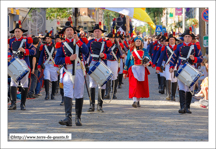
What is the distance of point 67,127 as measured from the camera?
848 cm

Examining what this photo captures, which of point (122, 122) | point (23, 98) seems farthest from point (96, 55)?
point (122, 122)

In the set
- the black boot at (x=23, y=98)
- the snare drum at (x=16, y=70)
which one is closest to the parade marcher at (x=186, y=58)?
the snare drum at (x=16, y=70)

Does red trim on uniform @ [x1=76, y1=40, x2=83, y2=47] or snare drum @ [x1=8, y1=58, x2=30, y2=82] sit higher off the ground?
red trim on uniform @ [x1=76, y1=40, x2=83, y2=47]

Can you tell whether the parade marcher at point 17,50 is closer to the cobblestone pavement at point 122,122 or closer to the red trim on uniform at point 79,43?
the cobblestone pavement at point 122,122

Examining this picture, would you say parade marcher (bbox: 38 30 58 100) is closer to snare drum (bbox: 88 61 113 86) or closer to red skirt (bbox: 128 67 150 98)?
red skirt (bbox: 128 67 150 98)

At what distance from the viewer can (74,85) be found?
8.57m

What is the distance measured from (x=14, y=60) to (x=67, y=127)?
9.41ft

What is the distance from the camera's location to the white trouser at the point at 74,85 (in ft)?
27.6

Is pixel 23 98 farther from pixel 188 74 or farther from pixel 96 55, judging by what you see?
pixel 188 74

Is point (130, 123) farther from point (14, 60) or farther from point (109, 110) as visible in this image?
point (14, 60)

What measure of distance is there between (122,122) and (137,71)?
287cm

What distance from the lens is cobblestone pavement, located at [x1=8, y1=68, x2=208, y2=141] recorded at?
25.2 feet

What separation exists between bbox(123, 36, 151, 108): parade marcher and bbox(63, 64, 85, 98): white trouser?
3.31 m

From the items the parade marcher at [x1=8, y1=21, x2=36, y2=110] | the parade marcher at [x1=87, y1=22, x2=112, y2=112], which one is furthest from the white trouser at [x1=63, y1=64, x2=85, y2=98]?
the parade marcher at [x1=8, y1=21, x2=36, y2=110]
